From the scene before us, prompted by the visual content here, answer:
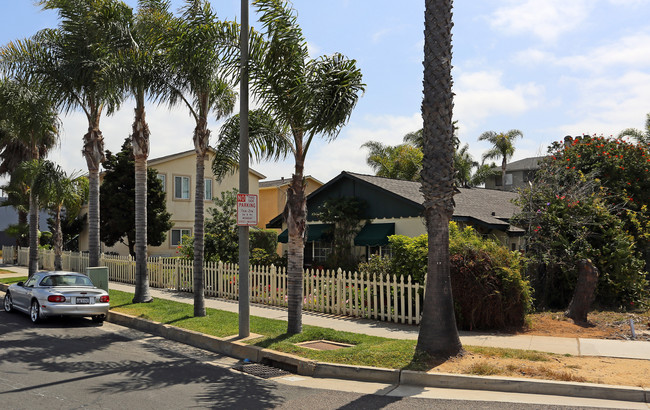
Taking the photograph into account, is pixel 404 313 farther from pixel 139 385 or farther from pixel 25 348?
pixel 25 348

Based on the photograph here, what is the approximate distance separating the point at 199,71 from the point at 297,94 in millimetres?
3371

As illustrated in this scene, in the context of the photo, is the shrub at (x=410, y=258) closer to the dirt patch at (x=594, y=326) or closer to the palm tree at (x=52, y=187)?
the dirt patch at (x=594, y=326)

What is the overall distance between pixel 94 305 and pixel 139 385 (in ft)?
20.0

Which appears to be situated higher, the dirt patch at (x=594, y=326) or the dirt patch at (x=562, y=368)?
the dirt patch at (x=562, y=368)

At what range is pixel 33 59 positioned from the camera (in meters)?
17.0

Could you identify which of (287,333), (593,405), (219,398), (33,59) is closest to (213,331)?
(287,333)

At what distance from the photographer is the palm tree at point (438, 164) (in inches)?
341

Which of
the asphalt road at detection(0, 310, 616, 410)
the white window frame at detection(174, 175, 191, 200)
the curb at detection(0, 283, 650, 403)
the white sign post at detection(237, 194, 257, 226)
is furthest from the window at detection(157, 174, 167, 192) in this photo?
the curb at detection(0, 283, 650, 403)

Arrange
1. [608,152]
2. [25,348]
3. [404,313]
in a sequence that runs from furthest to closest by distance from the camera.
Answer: [608,152]
[404,313]
[25,348]

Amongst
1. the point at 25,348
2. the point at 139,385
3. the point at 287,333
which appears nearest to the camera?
the point at 139,385

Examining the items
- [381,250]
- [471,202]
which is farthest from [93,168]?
[471,202]

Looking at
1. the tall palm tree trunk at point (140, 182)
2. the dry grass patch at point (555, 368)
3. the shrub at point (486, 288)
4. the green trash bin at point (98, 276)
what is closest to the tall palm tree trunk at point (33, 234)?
the green trash bin at point (98, 276)

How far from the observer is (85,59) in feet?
51.8

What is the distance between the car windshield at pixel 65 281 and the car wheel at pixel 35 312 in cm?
57
